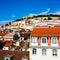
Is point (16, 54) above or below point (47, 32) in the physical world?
below

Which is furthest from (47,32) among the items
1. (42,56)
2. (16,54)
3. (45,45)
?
(16,54)

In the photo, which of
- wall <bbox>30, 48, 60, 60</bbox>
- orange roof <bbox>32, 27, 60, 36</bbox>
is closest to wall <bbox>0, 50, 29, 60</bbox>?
wall <bbox>30, 48, 60, 60</bbox>

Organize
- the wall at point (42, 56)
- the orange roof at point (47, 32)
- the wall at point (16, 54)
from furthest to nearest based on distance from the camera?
1. the wall at point (16, 54)
2. the orange roof at point (47, 32)
3. the wall at point (42, 56)

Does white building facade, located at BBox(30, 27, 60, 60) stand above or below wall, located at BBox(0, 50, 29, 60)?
above

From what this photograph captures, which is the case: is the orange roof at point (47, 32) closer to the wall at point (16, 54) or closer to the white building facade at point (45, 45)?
the white building facade at point (45, 45)

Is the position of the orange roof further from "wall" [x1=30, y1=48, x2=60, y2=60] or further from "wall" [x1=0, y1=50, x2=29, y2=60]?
"wall" [x1=0, y1=50, x2=29, y2=60]

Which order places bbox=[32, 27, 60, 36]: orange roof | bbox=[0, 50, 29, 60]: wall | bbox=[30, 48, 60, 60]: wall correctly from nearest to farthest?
bbox=[30, 48, 60, 60]: wall → bbox=[32, 27, 60, 36]: orange roof → bbox=[0, 50, 29, 60]: wall

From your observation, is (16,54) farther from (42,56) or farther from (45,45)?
(45,45)

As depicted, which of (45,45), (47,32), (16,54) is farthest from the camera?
(16,54)

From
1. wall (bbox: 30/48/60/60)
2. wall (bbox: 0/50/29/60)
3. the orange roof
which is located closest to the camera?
wall (bbox: 30/48/60/60)

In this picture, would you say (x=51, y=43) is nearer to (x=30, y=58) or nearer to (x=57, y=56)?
(x=57, y=56)

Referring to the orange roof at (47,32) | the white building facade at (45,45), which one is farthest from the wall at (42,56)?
the orange roof at (47,32)

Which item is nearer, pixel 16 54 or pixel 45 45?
pixel 45 45

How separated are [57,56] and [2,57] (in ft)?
33.3
